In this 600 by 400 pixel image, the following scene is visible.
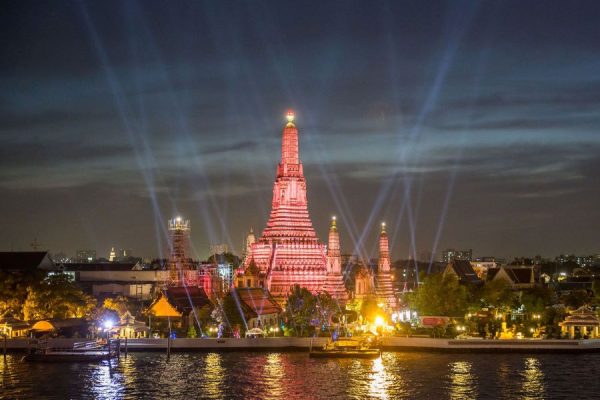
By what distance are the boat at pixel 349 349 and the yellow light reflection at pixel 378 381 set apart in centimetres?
277

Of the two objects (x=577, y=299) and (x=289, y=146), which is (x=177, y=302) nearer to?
(x=289, y=146)

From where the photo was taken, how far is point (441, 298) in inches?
3607

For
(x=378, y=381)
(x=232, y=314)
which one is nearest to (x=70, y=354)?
(x=232, y=314)

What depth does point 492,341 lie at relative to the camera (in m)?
75.3

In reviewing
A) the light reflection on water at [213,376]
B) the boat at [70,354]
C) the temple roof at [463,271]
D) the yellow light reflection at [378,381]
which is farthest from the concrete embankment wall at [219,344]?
the temple roof at [463,271]

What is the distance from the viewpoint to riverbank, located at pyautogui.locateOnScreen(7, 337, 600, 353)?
2933 inches

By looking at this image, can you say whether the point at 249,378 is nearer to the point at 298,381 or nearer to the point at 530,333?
the point at 298,381

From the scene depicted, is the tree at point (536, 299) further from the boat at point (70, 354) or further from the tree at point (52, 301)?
the boat at point (70, 354)

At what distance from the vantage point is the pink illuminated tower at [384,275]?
10725cm

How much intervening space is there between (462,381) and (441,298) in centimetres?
3216

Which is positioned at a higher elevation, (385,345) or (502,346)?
(385,345)

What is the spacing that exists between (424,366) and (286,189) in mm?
39645

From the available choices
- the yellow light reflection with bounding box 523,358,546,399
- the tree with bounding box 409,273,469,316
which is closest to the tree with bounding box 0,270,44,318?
the tree with bounding box 409,273,469,316

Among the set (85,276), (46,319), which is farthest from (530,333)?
(85,276)
